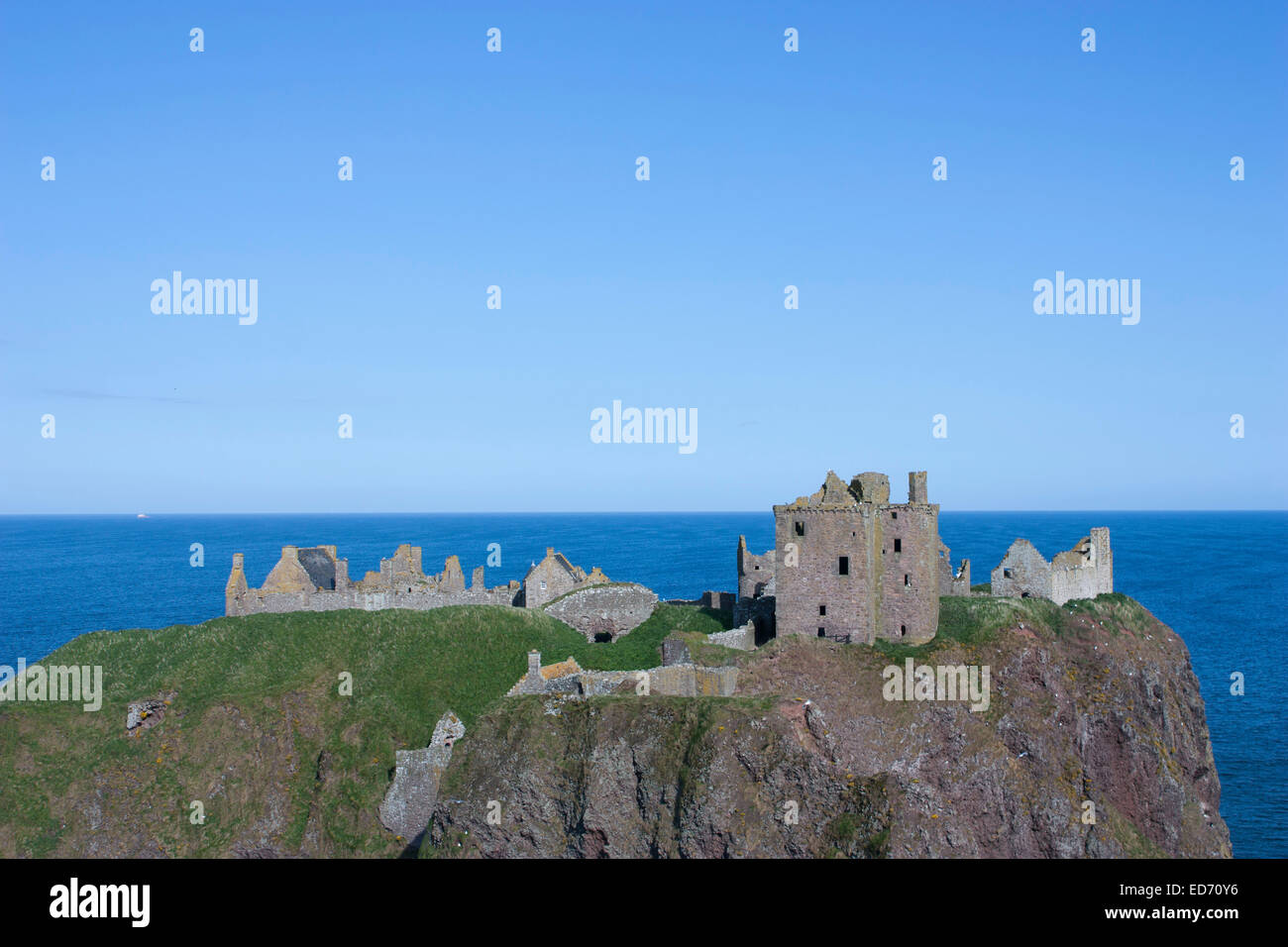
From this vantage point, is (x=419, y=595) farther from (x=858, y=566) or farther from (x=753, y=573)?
(x=858, y=566)

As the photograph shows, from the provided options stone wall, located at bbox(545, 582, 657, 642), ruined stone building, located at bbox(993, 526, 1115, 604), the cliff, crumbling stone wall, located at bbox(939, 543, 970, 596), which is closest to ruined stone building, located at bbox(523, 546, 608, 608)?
stone wall, located at bbox(545, 582, 657, 642)

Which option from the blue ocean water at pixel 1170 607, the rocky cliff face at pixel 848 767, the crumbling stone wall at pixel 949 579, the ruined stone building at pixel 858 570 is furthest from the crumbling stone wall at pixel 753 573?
the blue ocean water at pixel 1170 607

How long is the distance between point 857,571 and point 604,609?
671 inches

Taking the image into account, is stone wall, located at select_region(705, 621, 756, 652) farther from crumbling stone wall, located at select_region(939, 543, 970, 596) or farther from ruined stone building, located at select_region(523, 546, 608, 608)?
ruined stone building, located at select_region(523, 546, 608, 608)

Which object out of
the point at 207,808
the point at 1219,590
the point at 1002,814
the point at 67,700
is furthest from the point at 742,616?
the point at 1219,590

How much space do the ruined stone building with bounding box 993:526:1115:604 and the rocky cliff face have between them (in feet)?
17.7

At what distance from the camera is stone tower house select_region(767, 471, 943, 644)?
47250 mm

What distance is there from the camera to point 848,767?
129ft

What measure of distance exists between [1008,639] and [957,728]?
22.7ft

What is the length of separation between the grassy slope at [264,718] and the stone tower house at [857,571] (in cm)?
853

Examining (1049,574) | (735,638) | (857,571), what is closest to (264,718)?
(735,638)

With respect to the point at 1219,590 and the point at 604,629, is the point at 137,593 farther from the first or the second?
the point at 1219,590
